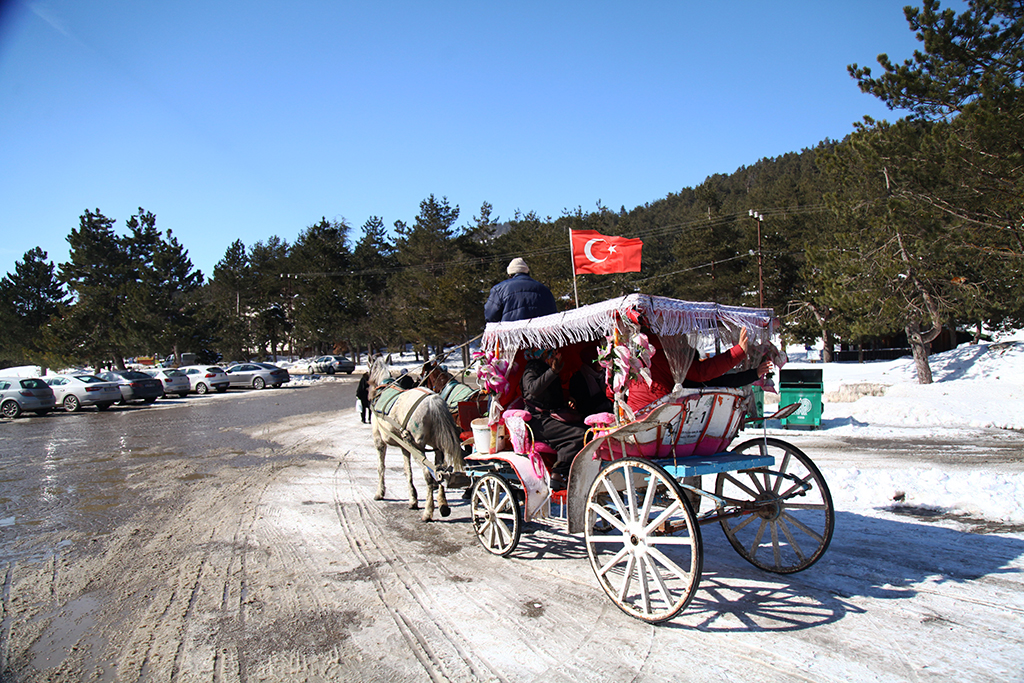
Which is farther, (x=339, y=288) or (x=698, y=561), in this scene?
(x=339, y=288)

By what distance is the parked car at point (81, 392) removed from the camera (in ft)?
70.9

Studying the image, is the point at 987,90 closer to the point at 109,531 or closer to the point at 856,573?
the point at 856,573

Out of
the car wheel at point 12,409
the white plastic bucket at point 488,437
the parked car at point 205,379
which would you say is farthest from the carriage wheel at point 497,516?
the parked car at point 205,379

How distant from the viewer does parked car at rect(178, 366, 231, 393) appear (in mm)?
30609

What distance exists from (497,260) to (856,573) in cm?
4305

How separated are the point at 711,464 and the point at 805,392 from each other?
9922 mm

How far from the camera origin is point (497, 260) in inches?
1836

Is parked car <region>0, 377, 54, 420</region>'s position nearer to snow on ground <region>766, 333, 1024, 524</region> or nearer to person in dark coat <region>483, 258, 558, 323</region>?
person in dark coat <region>483, 258, 558, 323</region>

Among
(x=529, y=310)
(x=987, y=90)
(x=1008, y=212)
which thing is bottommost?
(x=529, y=310)

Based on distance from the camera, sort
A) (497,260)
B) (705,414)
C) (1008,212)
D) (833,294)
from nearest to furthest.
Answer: (705,414) → (1008,212) → (833,294) → (497,260)

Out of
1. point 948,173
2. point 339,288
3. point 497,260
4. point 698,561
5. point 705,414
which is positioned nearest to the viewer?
point 698,561

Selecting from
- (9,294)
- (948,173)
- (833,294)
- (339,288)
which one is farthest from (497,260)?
(9,294)

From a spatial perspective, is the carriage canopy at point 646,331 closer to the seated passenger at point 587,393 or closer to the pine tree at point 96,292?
the seated passenger at point 587,393

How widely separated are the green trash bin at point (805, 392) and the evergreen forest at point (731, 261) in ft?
19.7
